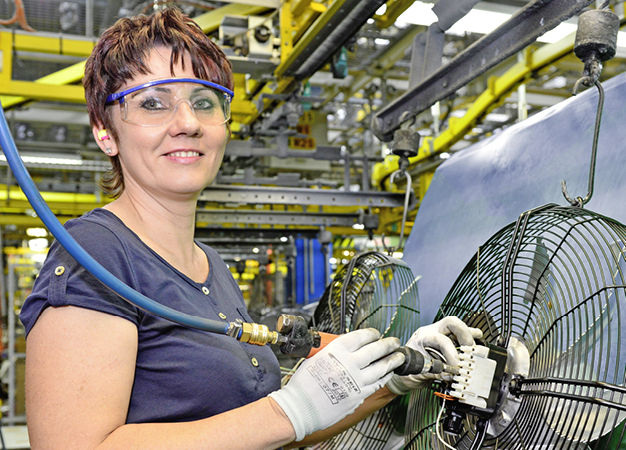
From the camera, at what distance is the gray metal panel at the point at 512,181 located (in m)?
1.54

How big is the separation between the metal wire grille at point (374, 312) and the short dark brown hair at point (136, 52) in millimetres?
773

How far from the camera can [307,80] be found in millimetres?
3443

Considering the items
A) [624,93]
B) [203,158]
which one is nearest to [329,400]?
[203,158]

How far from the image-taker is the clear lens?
43.1 inches

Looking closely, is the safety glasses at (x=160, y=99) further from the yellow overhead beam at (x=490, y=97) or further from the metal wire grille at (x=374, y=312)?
the yellow overhead beam at (x=490, y=97)

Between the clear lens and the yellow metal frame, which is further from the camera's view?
the yellow metal frame

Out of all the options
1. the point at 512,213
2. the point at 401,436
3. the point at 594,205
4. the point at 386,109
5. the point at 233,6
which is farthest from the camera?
the point at 233,6

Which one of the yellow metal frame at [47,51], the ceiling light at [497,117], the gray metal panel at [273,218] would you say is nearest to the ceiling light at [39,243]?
the gray metal panel at [273,218]

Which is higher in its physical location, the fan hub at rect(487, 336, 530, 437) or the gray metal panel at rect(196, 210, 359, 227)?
the gray metal panel at rect(196, 210, 359, 227)

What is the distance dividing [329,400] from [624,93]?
3.64ft

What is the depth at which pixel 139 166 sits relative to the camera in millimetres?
1117

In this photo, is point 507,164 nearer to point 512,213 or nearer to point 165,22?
point 512,213

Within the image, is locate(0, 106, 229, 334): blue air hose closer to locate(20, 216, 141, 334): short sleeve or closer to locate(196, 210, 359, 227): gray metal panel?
locate(20, 216, 141, 334): short sleeve

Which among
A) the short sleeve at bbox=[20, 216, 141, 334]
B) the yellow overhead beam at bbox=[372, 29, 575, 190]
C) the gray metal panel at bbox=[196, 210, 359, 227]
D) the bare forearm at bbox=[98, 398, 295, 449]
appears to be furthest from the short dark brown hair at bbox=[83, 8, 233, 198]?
the gray metal panel at bbox=[196, 210, 359, 227]
